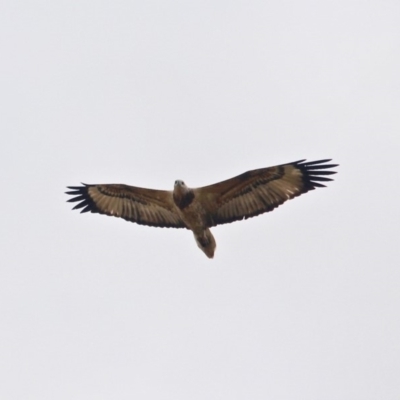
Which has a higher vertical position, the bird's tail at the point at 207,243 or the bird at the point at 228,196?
the bird at the point at 228,196

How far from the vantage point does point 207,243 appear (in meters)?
28.0

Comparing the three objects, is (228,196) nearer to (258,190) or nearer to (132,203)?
(258,190)

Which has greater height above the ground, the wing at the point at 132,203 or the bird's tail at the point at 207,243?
the wing at the point at 132,203

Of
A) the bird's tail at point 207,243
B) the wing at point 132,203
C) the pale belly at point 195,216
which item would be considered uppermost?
the wing at point 132,203

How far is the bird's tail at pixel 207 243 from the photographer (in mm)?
28000

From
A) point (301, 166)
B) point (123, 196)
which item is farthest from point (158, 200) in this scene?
point (301, 166)

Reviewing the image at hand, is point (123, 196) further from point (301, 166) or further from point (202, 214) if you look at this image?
point (301, 166)

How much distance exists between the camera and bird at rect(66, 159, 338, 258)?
91.8 feet

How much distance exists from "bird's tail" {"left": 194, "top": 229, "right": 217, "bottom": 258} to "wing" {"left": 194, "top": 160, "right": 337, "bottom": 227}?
0.30 metres

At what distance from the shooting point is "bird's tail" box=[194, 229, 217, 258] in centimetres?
2800

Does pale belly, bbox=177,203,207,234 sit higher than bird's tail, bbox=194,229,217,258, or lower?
higher

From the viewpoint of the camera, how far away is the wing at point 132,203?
94.1 feet

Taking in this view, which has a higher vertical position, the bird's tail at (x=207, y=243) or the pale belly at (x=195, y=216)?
the pale belly at (x=195, y=216)

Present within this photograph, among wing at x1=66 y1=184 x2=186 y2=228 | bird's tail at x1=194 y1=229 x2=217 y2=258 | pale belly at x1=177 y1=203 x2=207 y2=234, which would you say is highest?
wing at x1=66 y1=184 x2=186 y2=228
